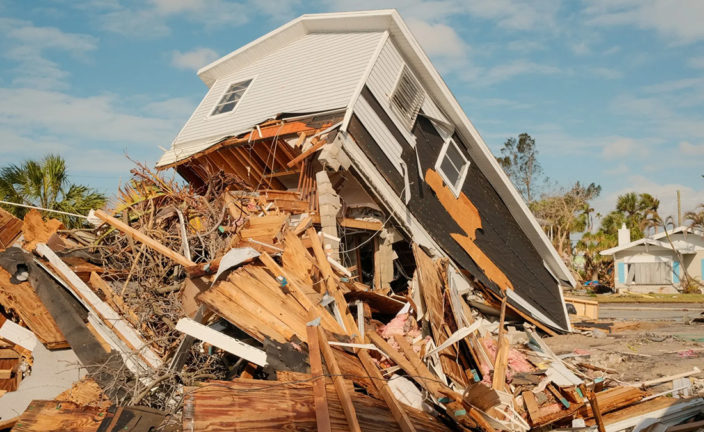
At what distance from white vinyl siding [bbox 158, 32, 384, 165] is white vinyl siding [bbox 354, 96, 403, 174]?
1.02 feet

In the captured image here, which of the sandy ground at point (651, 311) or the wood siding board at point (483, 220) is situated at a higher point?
the wood siding board at point (483, 220)

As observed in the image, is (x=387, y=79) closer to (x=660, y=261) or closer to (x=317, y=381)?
(x=317, y=381)

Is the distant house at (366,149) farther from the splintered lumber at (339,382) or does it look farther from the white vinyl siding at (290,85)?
the splintered lumber at (339,382)

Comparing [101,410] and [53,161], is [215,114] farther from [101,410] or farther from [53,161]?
[101,410]

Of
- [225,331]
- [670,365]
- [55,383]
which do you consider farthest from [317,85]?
[670,365]

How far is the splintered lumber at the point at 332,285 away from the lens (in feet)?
23.5

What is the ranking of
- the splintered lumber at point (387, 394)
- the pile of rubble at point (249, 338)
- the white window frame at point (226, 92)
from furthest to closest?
the white window frame at point (226, 92)
the pile of rubble at point (249, 338)
the splintered lumber at point (387, 394)

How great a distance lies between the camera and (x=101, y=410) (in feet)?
20.8

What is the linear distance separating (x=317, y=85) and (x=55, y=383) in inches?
267

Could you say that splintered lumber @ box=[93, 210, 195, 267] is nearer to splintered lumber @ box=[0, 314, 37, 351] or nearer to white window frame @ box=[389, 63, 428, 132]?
splintered lumber @ box=[0, 314, 37, 351]

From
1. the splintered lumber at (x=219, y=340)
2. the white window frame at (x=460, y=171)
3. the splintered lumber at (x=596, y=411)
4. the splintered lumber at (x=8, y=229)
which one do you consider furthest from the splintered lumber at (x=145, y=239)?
the white window frame at (x=460, y=171)

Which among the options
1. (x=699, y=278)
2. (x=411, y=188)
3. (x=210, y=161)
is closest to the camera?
(x=411, y=188)

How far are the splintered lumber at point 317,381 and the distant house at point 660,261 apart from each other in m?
29.2

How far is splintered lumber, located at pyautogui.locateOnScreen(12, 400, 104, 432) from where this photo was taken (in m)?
6.12
